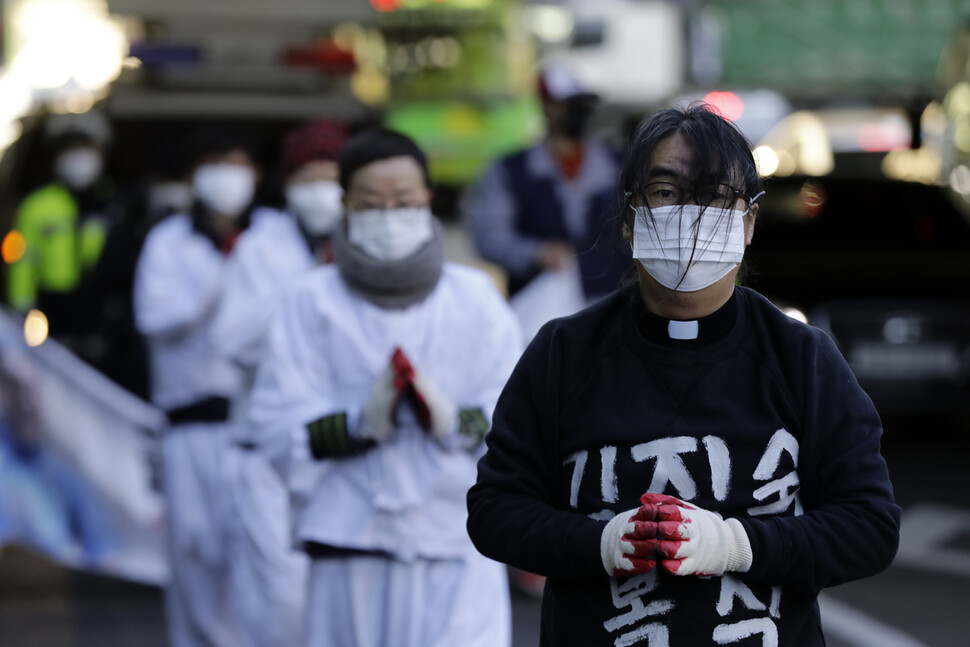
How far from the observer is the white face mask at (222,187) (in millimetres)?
6711

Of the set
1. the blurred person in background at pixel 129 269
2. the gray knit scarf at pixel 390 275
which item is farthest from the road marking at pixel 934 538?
the gray knit scarf at pixel 390 275

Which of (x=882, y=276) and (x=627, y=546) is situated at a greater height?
(x=627, y=546)

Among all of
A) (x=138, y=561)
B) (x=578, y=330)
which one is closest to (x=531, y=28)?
(x=138, y=561)

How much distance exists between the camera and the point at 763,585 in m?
2.62

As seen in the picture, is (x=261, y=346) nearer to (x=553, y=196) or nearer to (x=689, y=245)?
(x=553, y=196)

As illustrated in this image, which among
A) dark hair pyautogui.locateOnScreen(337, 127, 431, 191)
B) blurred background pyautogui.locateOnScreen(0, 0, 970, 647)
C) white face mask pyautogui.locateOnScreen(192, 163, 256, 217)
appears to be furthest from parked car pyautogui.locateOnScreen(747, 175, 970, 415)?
dark hair pyautogui.locateOnScreen(337, 127, 431, 191)

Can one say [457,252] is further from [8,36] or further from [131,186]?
[8,36]

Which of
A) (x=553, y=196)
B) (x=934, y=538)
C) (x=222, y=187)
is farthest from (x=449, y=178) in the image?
(x=222, y=187)

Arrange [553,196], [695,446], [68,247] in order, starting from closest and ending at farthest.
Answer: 1. [695,446]
2. [553,196]
3. [68,247]

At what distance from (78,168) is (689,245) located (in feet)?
23.7

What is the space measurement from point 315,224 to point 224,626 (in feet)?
5.42

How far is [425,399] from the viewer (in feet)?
12.7

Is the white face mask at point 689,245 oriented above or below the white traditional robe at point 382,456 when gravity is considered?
above

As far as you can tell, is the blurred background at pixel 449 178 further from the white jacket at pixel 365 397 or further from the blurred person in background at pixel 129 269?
the white jacket at pixel 365 397
